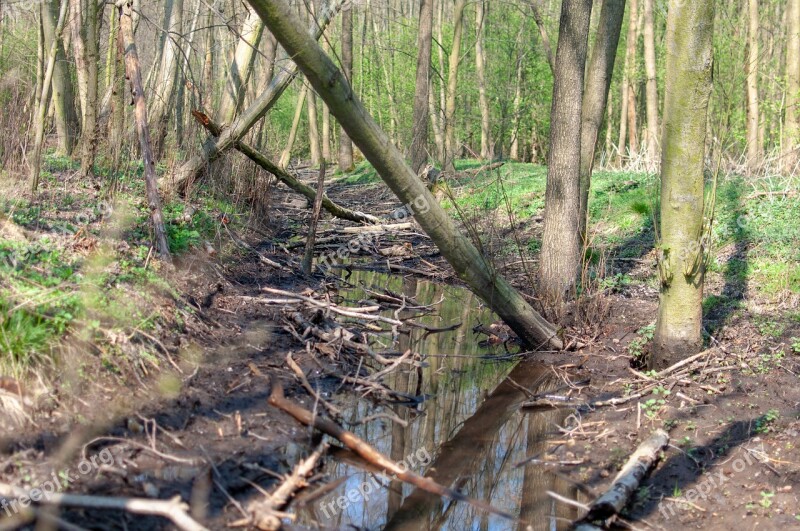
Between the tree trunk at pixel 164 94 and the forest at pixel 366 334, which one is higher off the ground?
the tree trunk at pixel 164 94

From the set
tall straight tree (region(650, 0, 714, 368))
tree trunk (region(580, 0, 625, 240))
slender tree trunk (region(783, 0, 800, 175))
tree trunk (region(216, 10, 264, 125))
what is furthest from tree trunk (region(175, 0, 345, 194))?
slender tree trunk (region(783, 0, 800, 175))

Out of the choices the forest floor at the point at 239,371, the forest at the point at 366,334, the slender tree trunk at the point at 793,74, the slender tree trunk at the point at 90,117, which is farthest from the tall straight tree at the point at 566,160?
the slender tree trunk at the point at 793,74

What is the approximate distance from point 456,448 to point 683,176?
291 cm

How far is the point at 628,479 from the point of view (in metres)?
4.42

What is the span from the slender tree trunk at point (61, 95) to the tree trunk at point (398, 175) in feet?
23.0

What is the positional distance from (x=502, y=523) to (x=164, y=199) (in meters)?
5.80

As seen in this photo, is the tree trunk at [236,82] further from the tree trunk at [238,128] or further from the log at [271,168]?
the tree trunk at [238,128]

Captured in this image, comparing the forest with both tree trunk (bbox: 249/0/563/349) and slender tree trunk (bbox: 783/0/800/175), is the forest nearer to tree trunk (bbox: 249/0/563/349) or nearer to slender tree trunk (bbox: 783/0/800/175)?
tree trunk (bbox: 249/0/563/349)

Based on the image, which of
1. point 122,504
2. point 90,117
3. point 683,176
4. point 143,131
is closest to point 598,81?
point 683,176

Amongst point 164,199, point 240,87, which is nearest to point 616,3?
point 240,87

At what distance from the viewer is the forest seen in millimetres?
4121

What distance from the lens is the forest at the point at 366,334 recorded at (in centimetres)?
412

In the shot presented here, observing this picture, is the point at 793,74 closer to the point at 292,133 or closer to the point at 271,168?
the point at 271,168

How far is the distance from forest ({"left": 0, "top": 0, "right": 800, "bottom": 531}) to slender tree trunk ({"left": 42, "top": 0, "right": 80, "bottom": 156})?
77mm
